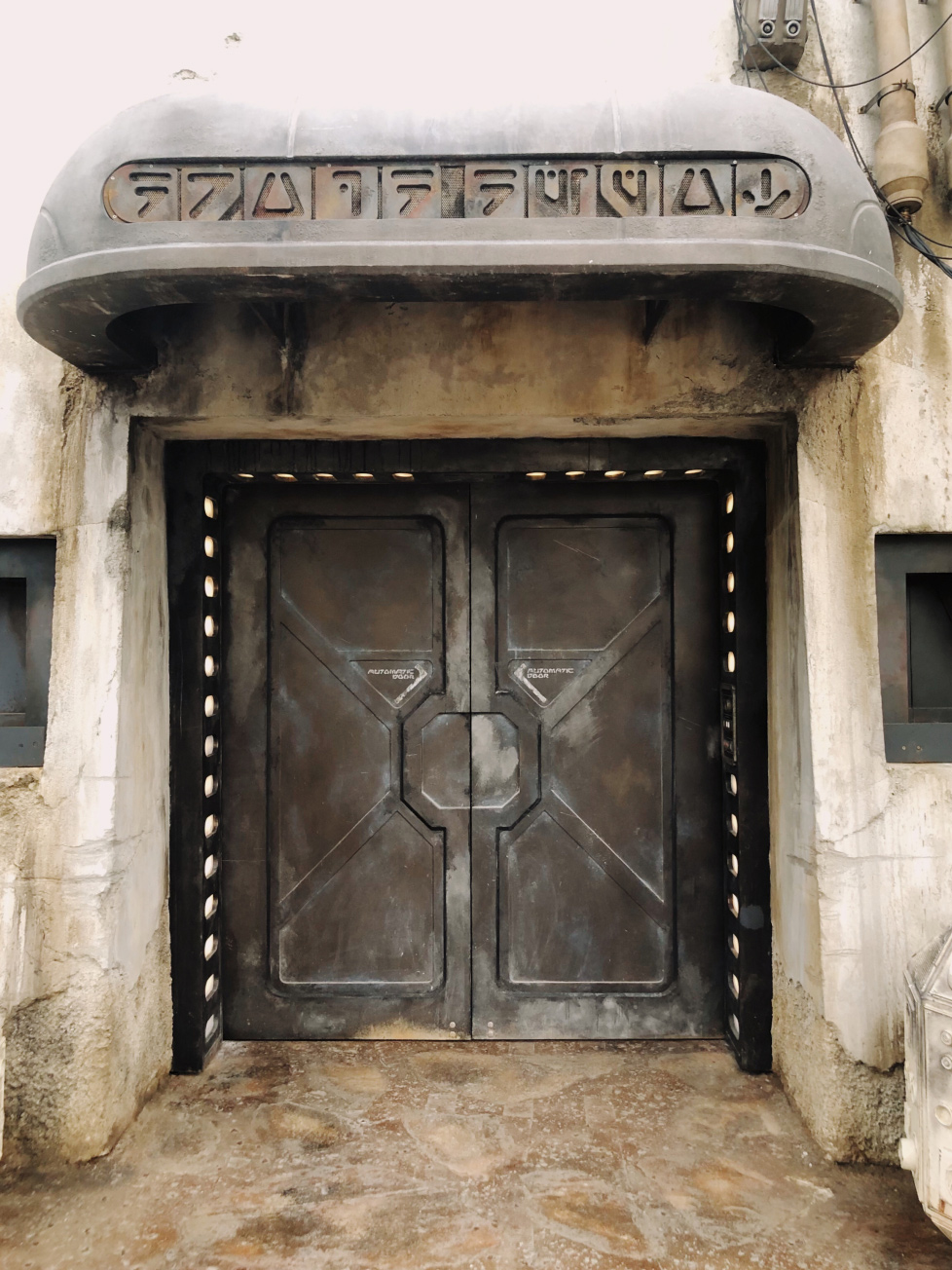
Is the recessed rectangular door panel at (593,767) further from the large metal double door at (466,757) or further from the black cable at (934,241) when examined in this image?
the black cable at (934,241)

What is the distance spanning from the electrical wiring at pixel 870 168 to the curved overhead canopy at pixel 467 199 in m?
0.80

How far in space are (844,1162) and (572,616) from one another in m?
2.17

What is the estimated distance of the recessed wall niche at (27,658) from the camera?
2.64 m

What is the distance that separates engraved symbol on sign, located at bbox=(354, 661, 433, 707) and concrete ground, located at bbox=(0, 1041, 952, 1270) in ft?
4.95

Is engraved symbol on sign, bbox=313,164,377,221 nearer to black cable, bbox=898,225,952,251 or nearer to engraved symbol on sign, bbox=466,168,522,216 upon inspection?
engraved symbol on sign, bbox=466,168,522,216

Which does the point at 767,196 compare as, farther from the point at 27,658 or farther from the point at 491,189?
the point at 27,658

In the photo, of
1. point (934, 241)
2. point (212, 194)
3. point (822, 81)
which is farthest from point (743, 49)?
point (212, 194)

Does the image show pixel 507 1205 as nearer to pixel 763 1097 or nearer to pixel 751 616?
pixel 763 1097

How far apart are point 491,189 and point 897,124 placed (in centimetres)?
167

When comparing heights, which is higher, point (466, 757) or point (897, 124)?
point (897, 124)

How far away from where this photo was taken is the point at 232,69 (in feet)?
8.95

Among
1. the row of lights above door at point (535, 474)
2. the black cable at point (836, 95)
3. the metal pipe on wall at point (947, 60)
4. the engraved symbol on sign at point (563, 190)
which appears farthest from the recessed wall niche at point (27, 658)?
the metal pipe on wall at point (947, 60)

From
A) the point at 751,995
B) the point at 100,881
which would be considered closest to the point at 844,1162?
the point at 751,995

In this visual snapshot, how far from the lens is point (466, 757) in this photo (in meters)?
3.15
